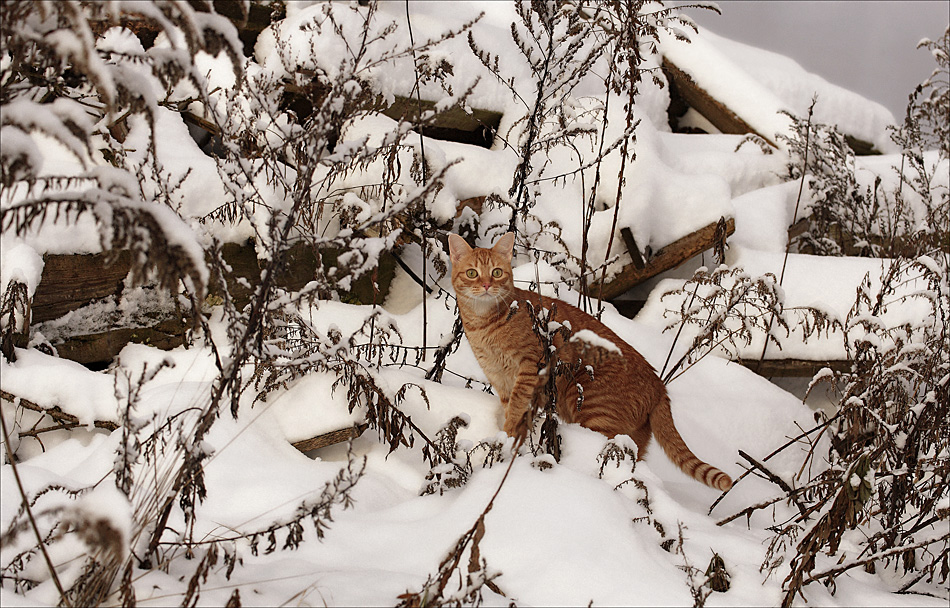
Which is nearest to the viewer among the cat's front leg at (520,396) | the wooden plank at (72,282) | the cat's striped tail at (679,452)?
the cat's striped tail at (679,452)

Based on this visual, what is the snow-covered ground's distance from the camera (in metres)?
1.75

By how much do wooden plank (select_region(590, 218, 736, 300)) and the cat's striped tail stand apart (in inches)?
49.5

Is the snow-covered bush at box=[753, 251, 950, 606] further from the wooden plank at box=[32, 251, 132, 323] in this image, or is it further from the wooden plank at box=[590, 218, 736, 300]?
the wooden plank at box=[32, 251, 132, 323]

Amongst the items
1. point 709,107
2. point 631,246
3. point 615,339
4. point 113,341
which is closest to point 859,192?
point 709,107

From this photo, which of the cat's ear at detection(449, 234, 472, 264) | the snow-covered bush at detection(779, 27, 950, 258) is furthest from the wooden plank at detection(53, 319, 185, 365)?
the snow-covered bush at detection(779, 27, 950, 258)

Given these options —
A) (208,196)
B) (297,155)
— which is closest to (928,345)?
(297,155)

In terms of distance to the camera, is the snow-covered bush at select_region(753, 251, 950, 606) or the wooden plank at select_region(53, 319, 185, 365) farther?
the wooden plank at select_region(53, 319, 185, 365)

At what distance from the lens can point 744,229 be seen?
479 cm

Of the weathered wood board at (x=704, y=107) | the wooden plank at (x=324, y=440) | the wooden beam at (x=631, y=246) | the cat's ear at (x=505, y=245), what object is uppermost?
the weathered wood board at (x=704, y=107)

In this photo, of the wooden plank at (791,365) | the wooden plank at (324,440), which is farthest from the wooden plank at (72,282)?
the wooden plank at (791,365)

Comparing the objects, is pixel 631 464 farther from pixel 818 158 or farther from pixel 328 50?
pixel 818 158

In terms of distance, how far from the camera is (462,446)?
236 centimetres

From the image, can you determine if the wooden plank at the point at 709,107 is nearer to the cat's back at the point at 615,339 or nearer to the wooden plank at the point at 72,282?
the cat's back at the point at 615,339

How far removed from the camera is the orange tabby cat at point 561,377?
2.99 meters
